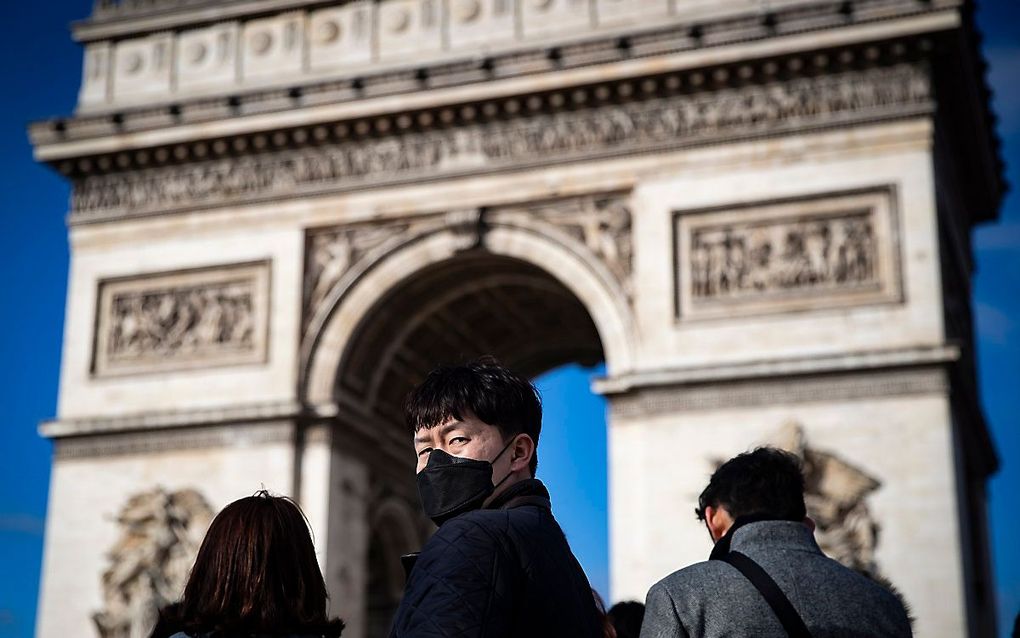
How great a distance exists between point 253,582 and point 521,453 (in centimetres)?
64

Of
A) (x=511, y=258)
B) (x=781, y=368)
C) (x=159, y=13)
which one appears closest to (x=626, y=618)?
(x=781, y=368)

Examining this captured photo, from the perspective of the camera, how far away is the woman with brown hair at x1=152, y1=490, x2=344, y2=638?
2.99 metres

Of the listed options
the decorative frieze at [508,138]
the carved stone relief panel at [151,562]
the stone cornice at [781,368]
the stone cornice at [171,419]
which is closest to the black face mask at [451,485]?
the stone cornice at [781,368]

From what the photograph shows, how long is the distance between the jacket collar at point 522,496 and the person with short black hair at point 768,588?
738 millimetres

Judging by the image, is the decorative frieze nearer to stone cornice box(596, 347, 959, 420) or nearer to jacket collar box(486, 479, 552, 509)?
stone cornice box(596, 347, 959, 420)

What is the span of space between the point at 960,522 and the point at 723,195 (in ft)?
14.3

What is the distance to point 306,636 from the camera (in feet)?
10.0

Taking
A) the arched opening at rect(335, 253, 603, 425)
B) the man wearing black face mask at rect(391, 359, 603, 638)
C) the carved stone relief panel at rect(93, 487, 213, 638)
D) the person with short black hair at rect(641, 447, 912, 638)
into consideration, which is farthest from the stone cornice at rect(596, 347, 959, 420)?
the man wearing black face mask at rect(391, 359, 603, 638)

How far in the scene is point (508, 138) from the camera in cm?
1669

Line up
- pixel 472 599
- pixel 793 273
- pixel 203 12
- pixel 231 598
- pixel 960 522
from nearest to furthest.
→ 1. pixel 472 599
2. pixel 231 598
3. pixel 960 522
4. pixel 793 273
5. pixel 203 12

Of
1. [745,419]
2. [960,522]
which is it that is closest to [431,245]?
[745,419]

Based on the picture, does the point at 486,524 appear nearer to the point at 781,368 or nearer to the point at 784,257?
the point at 781,368

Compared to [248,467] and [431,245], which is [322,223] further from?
[248,467]

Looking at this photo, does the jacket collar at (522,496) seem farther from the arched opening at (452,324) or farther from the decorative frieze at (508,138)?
the arched opening at (452,324)
